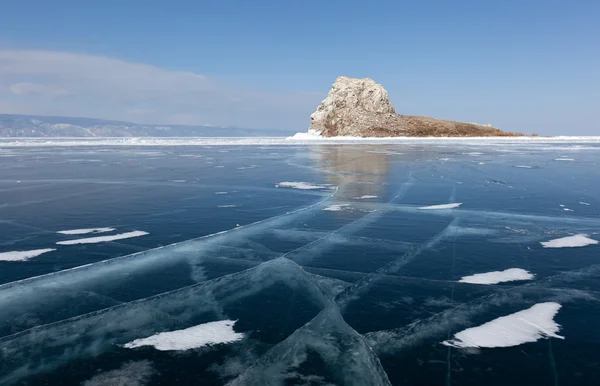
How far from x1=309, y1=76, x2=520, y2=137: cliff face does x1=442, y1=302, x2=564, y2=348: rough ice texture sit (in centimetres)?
6840

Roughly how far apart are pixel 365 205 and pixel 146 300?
6.30 m

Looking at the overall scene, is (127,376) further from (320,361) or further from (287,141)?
(287,141)

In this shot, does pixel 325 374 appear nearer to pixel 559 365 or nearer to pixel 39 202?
pixel 559 365

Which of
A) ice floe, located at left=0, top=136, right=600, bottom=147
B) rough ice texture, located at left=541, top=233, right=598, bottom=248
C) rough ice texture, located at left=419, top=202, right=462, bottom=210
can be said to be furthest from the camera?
ice floe, located at left=0, top=136, right=600, bottom=147

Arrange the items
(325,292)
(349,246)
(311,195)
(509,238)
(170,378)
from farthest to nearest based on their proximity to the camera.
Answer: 1. (311,195)
2. (509,238)
3. (349,246)
4. (325,292)
5. (170,378)

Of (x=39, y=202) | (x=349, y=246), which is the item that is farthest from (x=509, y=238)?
(x=39, y=202)

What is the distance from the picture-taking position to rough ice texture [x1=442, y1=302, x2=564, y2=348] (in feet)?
12.2

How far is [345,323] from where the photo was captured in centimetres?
407

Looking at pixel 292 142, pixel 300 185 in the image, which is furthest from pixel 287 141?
pixel 300 185

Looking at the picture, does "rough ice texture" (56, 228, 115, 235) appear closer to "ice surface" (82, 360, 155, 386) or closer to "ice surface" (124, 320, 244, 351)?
"ice surface" (124, 320, 244, 351)

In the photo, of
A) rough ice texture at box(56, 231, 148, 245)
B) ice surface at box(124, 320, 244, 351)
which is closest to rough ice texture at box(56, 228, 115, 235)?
rough ice texture at box(56, 231, 148, 245)

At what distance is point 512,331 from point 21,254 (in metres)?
6.34

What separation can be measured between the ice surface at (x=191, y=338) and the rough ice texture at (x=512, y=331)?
189cm

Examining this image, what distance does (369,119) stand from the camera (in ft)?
244
